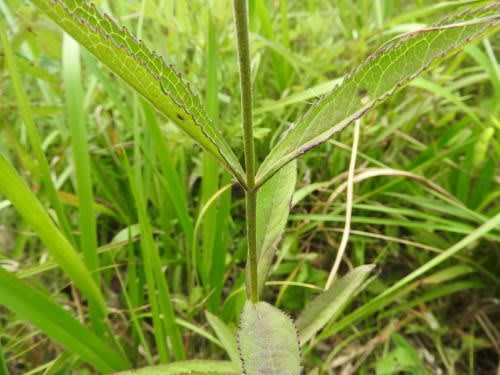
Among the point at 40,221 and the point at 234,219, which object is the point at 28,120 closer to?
the point at 40,221

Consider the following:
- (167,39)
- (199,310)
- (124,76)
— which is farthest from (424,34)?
(167,39)

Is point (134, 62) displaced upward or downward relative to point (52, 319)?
upward

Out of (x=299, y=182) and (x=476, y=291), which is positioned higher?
(x=299, y=182)

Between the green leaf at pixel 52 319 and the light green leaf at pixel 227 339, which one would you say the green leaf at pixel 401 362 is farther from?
the green leaf at pixel 52 319

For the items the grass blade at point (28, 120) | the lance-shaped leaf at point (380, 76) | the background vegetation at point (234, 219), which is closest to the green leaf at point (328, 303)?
the background vegetation at point (234, 219)

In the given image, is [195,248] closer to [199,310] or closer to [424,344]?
[199,310]

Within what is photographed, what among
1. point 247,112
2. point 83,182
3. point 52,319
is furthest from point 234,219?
point 247,112
